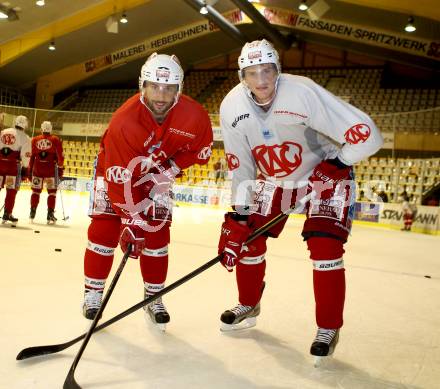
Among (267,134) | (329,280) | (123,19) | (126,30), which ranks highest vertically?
(126,30)

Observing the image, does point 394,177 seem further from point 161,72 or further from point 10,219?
point 161,72

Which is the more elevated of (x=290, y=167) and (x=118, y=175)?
(x=290, y=167)

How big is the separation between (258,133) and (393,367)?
1.09 meters

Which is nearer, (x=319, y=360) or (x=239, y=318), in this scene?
(x=319, y=360)

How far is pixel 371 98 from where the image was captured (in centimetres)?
1515

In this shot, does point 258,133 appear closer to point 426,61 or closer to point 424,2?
point 424,2

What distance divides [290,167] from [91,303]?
42.9 inches

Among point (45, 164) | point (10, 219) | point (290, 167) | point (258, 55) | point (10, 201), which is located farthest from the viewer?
point (45, 164)

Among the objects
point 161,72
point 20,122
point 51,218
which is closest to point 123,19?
point 20,122

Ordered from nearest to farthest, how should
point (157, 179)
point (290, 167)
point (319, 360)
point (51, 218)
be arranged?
point (319, 360)
point (290, 167)
point (157, 179)
point (51, 218)

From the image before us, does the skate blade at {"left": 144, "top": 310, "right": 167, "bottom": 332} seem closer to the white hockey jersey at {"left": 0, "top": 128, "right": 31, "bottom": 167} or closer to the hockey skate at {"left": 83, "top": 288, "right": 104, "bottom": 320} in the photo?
the hockey skate at {"left": 83, "top": 288, "right": 104, "bottom": 320}

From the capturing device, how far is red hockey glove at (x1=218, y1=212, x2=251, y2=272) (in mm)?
2072

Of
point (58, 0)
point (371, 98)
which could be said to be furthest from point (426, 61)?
point (58, 0)

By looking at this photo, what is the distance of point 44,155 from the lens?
21.5ft
